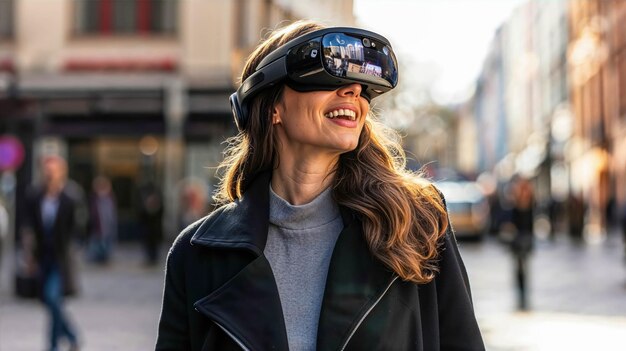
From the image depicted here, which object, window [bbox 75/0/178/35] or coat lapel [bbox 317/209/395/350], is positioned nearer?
coat lapel [bbox 317/209/395/350]

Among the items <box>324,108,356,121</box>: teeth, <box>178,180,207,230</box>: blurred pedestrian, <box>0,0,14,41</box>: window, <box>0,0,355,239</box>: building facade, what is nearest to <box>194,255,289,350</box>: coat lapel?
<box>324,108,356,121</box>: teeth

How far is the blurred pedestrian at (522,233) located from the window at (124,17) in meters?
15.8

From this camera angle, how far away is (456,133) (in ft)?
449

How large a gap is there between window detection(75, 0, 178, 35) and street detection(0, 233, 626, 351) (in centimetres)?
818

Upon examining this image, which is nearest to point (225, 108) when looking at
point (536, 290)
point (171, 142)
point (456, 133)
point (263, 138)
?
point (171, 142)

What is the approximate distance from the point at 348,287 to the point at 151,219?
17847 millimetres

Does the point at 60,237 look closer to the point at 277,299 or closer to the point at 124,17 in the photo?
the point at 277,299

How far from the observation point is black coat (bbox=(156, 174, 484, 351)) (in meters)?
2.39

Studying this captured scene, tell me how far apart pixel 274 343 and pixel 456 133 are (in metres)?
136

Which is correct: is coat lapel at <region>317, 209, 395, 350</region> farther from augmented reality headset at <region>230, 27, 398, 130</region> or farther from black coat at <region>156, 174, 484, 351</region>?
augmented reality headset at <region>230, 27, 398, 130</region>

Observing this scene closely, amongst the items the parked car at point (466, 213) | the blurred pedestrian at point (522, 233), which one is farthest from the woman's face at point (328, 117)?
the parked car at point (466, 213)

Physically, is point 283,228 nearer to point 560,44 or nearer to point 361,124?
point 361,124

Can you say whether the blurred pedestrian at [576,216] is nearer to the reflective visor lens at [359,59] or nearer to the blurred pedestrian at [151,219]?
the blurred pedestrian at [151,219]

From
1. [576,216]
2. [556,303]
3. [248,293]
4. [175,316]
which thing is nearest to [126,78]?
[576,216]
